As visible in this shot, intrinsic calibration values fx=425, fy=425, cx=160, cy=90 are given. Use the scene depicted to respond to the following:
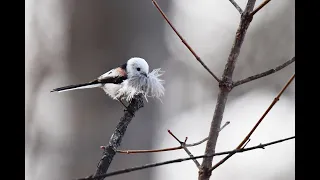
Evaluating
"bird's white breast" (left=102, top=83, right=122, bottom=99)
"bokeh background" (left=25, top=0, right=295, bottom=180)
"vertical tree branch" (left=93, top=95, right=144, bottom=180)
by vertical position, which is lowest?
"vertical tree branch" (left=93, top=95, right=144, bottom=180)

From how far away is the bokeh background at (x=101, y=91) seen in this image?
28.5 inches

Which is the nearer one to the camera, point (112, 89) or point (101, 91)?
point (112, 89)

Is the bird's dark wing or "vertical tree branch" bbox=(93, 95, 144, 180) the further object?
the bird's dark wing

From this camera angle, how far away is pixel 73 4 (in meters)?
0.82

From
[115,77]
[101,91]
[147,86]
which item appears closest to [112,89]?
[115,77]

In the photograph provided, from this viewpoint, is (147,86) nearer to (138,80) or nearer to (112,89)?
(138,80)

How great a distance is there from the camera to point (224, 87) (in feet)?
1.36

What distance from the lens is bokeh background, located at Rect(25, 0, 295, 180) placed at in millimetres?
723

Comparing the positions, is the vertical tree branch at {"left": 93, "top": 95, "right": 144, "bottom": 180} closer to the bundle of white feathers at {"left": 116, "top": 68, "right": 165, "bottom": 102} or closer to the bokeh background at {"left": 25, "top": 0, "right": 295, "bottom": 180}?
the bundle of white feathers at {"left": 116, "top": 68, "right": 165, "bottom": 102}

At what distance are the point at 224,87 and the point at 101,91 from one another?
0.48m

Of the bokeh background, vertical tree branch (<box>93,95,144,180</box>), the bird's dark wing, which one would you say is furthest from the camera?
the bokeh background

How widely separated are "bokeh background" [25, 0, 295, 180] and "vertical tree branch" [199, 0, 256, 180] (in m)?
0.14

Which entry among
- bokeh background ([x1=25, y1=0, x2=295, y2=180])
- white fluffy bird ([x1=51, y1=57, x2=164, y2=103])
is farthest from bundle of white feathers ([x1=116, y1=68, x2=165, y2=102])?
bokeh background ([x1=25, y1=0, x2=295, y2=180])
